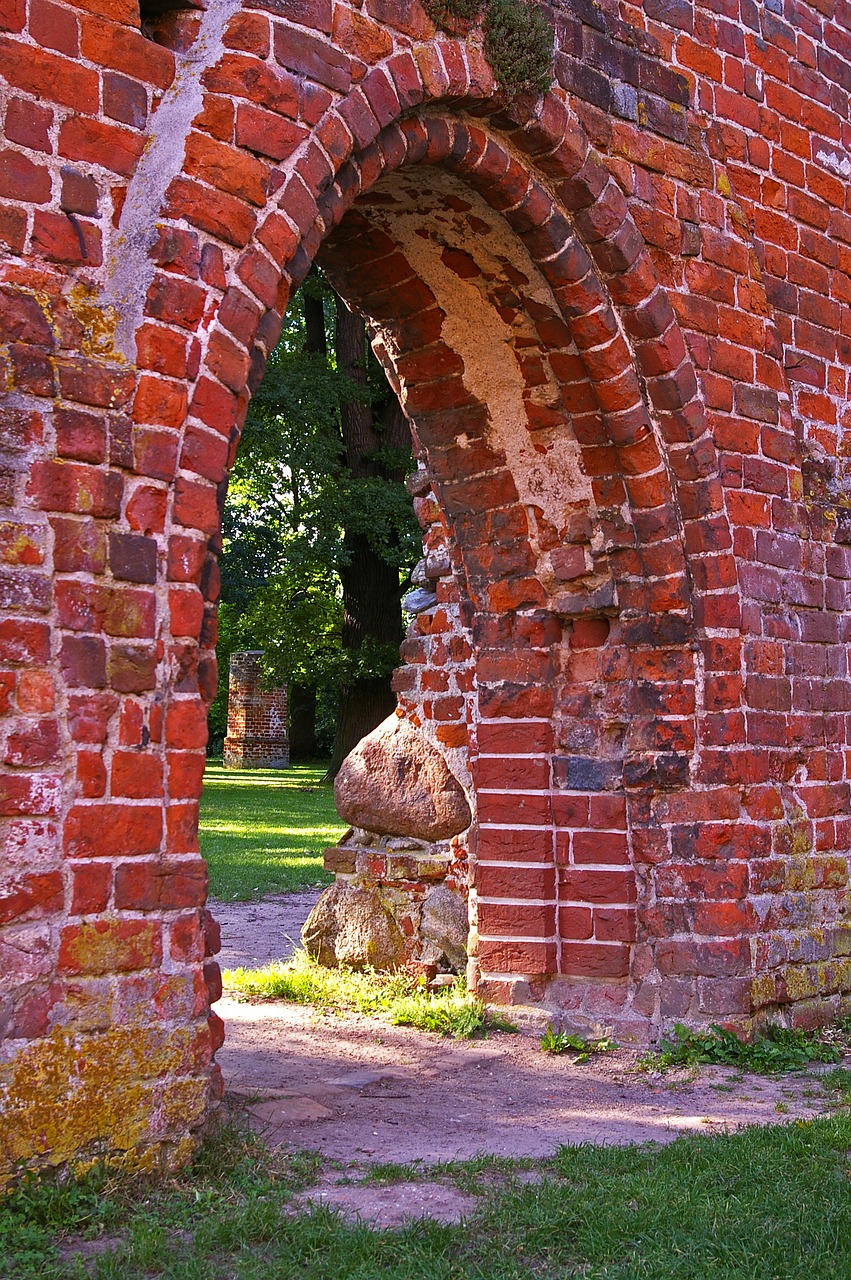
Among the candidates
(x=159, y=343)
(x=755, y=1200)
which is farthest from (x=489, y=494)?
(x=755, y=1200)

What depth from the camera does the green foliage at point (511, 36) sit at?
439 cm

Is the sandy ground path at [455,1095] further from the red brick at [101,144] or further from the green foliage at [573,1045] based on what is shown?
the red brick at [101,144]

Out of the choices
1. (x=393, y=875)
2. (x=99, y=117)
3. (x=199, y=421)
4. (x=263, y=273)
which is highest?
(x=99, y=117)

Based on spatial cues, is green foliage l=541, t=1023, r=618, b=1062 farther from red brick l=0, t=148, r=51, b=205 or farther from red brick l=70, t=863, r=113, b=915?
red brick l=0, t=148, r=51, b=205

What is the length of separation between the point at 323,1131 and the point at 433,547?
341cm

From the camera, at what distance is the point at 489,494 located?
5.70 metres

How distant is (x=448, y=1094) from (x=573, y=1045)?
0.85 m

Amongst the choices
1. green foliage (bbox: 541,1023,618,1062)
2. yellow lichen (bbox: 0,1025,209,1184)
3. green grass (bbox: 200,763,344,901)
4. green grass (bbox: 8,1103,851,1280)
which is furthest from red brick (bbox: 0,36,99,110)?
green grass (bbox: 200,763,344,901)

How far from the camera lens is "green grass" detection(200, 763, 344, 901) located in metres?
9.91

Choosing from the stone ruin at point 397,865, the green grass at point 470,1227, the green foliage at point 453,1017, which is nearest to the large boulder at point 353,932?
the stone ruin at point 397,865

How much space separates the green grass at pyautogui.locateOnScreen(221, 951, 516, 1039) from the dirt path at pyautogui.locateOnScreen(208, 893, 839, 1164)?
0.10 meters

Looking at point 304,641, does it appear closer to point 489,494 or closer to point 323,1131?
point 489,494

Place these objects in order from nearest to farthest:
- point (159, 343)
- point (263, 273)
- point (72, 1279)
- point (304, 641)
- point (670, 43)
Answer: point (72, 1279), point (159, 343), point (263, 273), point (670, 43), point (304, 641)

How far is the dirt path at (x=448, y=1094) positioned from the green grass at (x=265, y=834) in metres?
4.04
